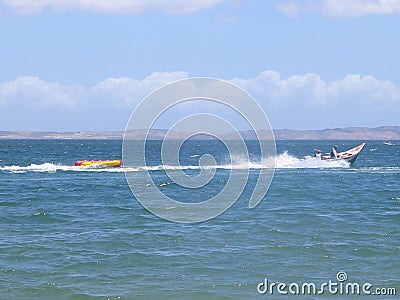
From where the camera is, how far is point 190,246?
24.4 m

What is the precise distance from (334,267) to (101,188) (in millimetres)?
27121

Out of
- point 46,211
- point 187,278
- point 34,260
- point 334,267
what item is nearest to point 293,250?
point 334,267

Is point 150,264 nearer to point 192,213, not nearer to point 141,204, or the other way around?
point 192,213
